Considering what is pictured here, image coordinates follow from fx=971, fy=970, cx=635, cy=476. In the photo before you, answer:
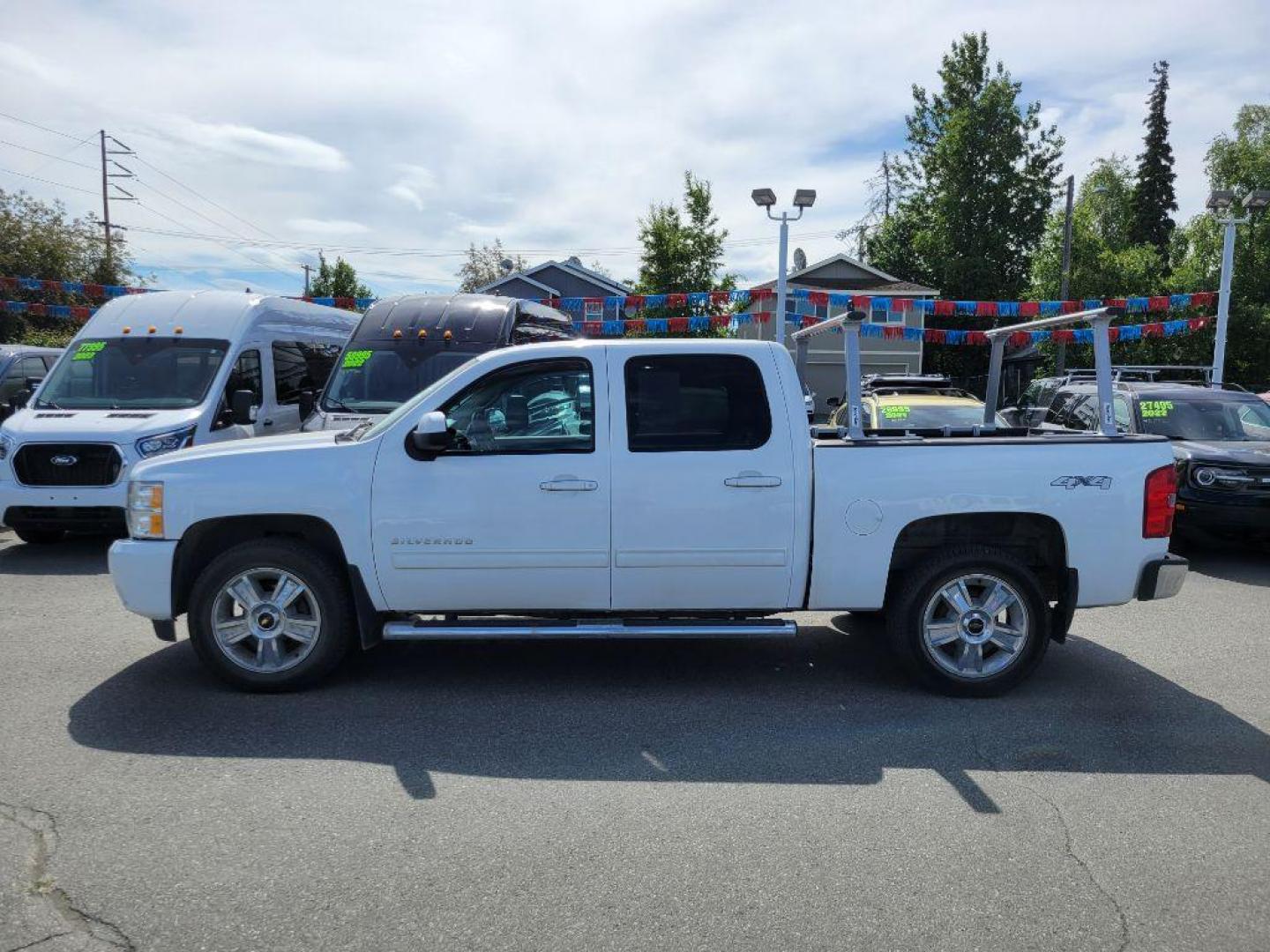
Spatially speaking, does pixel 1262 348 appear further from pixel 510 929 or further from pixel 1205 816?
pixel 510 929

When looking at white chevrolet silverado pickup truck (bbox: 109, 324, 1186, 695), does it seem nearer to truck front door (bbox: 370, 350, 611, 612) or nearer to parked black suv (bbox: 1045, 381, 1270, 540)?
truck front door (bbox: 370, 350, 611, 612)

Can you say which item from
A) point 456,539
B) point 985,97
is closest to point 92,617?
point 456,539

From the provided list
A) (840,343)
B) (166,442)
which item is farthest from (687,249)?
(166,442)

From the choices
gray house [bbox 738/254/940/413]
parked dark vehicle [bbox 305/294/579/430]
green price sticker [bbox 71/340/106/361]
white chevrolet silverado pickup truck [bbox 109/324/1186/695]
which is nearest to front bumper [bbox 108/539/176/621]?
white chevrolet silverado pickup truck [bbox 109/324/1186/695]

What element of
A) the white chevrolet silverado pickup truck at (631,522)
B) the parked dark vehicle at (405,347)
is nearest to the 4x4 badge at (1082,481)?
the white chevrolet silverado pickup truck at (631,522)

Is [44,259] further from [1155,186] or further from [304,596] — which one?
[1155,186]

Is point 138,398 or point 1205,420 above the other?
point 138,398

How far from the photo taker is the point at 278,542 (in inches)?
205

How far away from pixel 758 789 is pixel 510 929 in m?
1.41

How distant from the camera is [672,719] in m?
4.98

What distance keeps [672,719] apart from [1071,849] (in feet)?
6.47

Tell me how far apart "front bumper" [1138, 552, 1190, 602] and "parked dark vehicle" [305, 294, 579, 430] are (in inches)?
256

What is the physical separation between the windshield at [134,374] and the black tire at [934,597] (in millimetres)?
7652

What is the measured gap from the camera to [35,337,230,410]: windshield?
984cm
